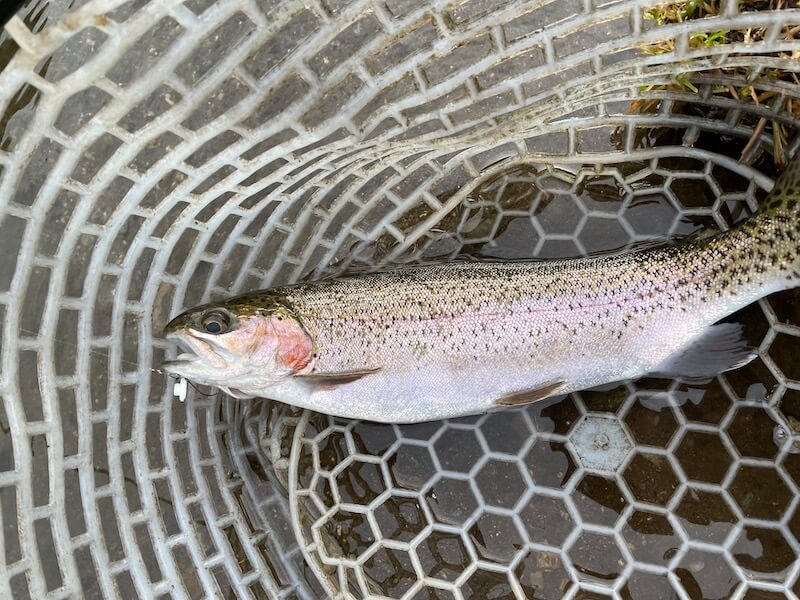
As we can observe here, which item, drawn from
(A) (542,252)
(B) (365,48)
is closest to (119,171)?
(B) (365,48)

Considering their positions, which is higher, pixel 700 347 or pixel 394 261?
pixel 394 261

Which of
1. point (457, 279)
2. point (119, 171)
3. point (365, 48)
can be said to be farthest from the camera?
point (457, 279)

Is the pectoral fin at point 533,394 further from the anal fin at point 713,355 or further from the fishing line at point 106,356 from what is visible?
the fishing line at point 106,356

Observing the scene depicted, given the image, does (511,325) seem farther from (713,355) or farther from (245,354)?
(245,354)

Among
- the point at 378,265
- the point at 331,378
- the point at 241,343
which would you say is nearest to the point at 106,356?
the point at 241,343

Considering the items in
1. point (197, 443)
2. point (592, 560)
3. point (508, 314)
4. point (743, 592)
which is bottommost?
point (743, 592)

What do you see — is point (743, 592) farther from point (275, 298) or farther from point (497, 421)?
point (275, 298)

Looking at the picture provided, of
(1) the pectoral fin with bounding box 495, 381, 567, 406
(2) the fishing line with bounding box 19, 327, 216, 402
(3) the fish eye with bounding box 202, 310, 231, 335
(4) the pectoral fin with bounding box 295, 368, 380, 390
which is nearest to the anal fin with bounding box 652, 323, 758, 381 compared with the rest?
(1) the pectoral fin with bounding box 495, 381, 567, 406
